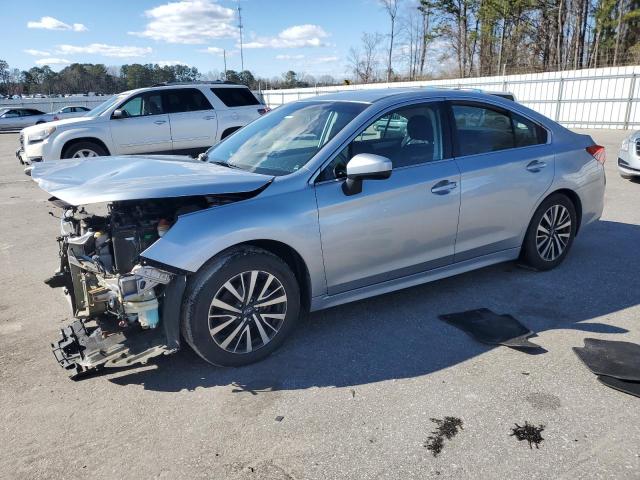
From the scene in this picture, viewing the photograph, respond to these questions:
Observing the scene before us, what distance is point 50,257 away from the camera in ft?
19.6

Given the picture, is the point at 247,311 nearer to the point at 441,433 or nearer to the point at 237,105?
the point at 441,433

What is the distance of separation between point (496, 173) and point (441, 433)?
2.47m

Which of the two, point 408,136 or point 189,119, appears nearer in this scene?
point 408,136

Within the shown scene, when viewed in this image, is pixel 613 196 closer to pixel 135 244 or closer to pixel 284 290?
pixel 284 290

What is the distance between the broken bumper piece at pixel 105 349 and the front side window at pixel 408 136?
202cm

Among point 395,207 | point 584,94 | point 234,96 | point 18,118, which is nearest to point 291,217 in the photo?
point 395,207

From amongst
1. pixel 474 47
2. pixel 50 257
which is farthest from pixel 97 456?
pixel 474 47

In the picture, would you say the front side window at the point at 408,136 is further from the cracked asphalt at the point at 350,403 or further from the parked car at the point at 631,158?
the parked car at the point at 631,158

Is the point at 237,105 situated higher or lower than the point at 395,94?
lower

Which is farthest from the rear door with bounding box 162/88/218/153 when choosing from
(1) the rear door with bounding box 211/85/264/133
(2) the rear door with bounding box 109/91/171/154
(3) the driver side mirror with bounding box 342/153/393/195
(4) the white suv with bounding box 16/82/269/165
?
(3) the driver side mirror with bounding box 342/153/393/195

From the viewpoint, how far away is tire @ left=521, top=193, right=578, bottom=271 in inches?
191

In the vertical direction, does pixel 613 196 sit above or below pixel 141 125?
below

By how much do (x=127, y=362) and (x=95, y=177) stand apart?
128cm

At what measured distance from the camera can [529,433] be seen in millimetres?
2742
